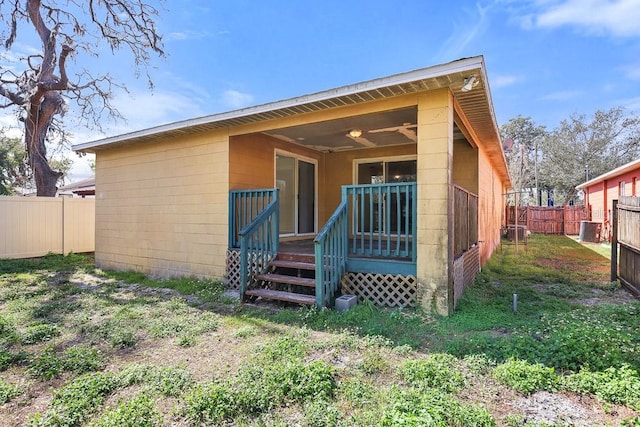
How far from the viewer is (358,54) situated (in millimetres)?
11516

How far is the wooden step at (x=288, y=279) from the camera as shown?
4668 millimetres

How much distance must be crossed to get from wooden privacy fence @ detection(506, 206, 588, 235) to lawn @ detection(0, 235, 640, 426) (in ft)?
51.0

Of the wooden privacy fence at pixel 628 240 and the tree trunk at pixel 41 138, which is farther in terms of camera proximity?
the tree trunk at pixel 41 138

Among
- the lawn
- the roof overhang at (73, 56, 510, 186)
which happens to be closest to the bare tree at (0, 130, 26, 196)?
the roof overhang at (73, 56, 510, 186)

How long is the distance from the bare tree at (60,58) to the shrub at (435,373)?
11.0 m

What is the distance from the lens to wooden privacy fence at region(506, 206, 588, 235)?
18.5 meters

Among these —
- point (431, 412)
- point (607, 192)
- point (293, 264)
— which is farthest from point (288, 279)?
point (607, 192)

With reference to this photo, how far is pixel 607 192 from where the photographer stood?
15.1 metres

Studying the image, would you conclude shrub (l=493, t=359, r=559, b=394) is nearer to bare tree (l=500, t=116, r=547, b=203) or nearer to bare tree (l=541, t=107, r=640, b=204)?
bare tree (l=541, t=107, r=640, b=204)

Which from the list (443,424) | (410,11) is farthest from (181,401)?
(410,11)

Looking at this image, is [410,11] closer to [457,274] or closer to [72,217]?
[457,274]

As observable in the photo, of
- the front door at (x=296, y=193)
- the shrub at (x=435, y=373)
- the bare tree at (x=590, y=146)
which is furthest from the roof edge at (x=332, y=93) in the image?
the bare tree at (x=590, y=146)

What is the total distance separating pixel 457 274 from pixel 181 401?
377 cm

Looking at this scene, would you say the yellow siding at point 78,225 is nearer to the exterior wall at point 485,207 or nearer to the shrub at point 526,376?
the exterior wall at point 485,207
